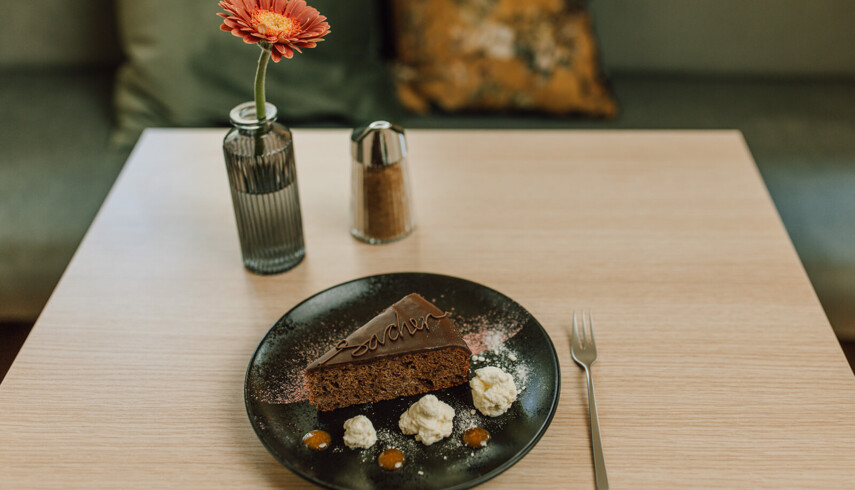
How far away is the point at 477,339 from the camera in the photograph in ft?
3.01

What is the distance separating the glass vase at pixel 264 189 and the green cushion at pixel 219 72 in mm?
814

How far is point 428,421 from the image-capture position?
0.78 m

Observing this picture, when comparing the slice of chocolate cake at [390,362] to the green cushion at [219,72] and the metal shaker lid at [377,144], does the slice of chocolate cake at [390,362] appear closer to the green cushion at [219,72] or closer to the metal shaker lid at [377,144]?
the metal shaker lid at [377,144]

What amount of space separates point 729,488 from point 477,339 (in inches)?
12.9

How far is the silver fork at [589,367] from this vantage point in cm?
77

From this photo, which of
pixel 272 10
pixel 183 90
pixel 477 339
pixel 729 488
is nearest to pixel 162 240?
pixel 272 10

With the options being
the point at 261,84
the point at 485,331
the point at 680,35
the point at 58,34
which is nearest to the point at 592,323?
the point at 485,331

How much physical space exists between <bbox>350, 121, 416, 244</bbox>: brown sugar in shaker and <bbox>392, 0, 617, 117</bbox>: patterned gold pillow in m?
0.73

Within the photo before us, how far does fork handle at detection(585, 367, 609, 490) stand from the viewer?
0.76 m

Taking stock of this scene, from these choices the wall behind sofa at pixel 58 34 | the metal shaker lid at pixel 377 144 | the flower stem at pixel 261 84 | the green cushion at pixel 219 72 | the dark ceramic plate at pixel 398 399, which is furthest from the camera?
the wall behind sofa at pixel 58 34

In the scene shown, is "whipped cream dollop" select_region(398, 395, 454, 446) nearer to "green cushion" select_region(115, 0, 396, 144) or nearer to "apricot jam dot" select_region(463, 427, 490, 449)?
"apricot jam dot" select_region(463, 427, 490, 449)

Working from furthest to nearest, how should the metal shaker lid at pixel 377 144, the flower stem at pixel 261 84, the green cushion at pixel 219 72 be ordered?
the green cushion at pixel 219 72
the metal shaker lid at pixel 377 144
the flower stem at pixel 261 84

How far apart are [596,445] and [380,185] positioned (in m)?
0.49

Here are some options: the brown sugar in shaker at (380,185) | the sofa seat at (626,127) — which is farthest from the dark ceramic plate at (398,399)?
the sofa seat at (626,127)
